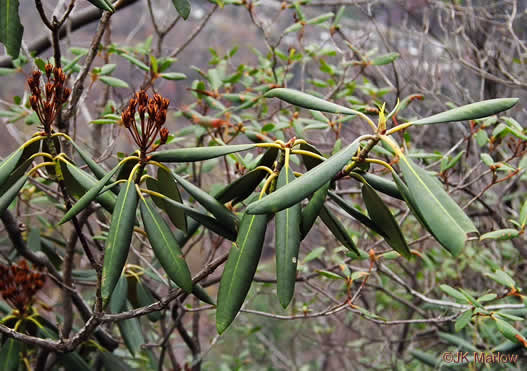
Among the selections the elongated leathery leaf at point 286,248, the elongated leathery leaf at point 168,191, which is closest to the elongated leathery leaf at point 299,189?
the elongated leathery leaf at point 286,248

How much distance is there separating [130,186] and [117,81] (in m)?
0.84

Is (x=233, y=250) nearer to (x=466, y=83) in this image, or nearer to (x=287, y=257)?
(x=287, y=257)

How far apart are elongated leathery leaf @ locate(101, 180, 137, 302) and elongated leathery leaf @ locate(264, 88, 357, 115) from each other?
29 cm

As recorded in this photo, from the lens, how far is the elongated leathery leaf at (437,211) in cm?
50

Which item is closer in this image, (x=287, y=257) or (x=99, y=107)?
(x=287, y=257)

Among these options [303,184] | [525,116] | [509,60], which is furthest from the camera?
[509,60]

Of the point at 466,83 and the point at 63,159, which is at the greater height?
the point at 63,159

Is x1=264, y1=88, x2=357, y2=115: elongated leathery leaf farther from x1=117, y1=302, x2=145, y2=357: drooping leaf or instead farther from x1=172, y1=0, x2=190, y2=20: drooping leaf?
x1=117, y1=302, x2=145, y2=357: drooping leaf

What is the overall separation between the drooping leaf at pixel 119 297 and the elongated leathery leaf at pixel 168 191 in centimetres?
35

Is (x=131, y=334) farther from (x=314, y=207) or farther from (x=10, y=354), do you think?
(x=314, y=207)

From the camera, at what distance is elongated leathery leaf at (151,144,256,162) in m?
0.70

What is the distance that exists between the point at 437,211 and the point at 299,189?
168 mm

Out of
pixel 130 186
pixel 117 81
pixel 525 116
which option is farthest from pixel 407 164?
pixel 525 116

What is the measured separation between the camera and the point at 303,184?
59 cm
